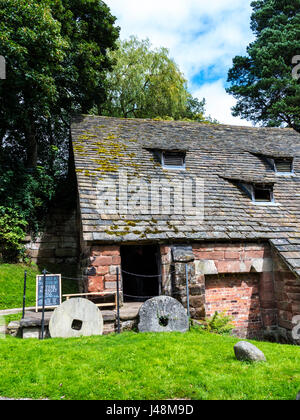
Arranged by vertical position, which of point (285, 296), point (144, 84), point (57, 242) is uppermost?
point (144, 84)

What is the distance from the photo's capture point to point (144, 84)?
23.5 meters

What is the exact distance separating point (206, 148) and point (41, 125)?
34.9 ft

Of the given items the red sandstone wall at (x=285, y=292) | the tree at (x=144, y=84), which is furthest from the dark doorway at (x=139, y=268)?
the tree at (x=144, y=84)

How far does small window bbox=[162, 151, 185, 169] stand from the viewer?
12.5 meters

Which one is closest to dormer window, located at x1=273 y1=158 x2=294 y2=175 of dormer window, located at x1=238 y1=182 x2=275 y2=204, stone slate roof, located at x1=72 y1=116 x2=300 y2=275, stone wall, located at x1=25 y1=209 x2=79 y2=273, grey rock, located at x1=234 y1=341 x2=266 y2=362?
stone slate roof, located at x1=72 y1=116 x2=300 y2=275

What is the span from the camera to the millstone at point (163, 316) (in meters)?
7.70

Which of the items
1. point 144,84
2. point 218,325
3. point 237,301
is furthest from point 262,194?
point 144,84

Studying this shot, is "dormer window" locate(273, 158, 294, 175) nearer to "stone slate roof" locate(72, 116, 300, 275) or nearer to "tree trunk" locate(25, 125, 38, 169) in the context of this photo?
"stone slate roof" locate(72, 116, 300, 275)

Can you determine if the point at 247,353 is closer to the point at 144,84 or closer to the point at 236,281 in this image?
the point at 236,281

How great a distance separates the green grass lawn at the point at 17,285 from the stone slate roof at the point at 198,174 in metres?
4.51

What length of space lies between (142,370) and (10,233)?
9625mm

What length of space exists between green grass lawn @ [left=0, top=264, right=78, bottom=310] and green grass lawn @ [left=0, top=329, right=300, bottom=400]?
4.24 m
